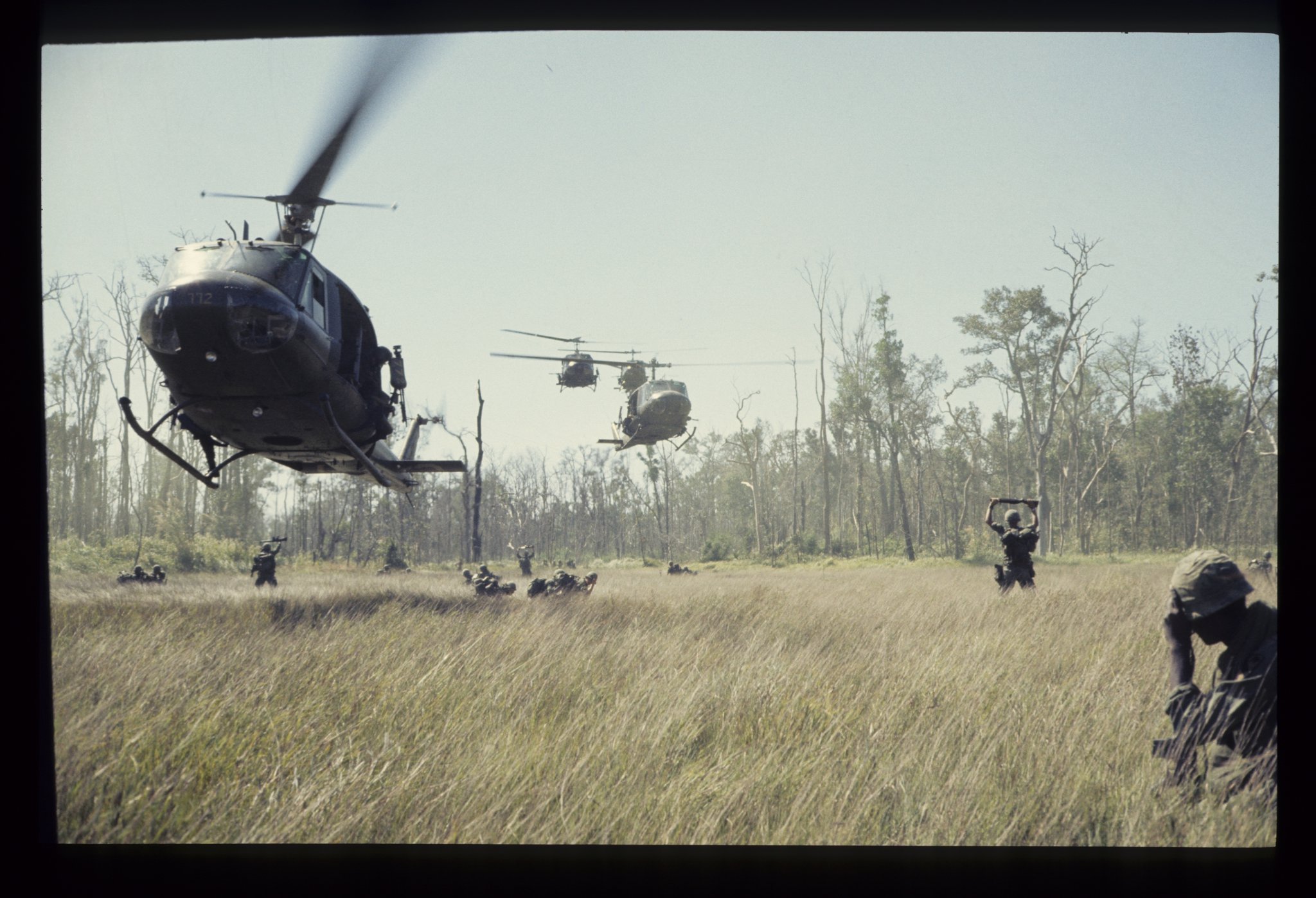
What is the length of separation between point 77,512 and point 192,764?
11.9m

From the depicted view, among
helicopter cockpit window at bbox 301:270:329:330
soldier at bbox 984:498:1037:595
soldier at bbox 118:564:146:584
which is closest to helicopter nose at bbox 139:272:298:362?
helicopter cockpit window at bbox 301:270:329:330

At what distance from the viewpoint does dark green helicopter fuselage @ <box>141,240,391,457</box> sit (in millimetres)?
4777

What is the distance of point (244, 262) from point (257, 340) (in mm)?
603

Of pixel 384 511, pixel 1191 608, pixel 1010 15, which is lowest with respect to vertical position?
pixel 384 511

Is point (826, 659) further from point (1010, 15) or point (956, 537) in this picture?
point (956, 537)

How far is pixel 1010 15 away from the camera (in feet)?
11.1

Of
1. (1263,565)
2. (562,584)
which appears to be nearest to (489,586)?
(562,584)

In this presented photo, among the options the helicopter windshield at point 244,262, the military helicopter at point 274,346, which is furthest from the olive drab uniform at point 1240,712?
the helicopter windshield at point 244,262

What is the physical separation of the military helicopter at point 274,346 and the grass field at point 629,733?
A: 69.8 inches

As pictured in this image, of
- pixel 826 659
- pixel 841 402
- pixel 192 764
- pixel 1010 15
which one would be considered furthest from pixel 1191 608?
pixel 841 402

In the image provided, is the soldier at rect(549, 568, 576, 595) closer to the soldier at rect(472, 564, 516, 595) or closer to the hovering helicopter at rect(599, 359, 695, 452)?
the soldier at rect(472, 564, 516, 595)

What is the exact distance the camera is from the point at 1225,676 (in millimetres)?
2887

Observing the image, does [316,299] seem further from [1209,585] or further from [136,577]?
[136,577]

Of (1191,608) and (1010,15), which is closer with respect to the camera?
(1191,608)
